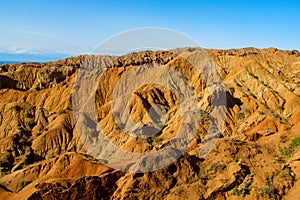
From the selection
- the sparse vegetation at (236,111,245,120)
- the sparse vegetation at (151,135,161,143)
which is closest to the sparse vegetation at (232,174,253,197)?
the sparse vegetation at (151,135,161,143)

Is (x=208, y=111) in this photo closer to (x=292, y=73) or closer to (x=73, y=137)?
(x=73, y=137)

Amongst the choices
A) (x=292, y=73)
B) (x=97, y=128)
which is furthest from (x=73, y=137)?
(x=292, y=73)

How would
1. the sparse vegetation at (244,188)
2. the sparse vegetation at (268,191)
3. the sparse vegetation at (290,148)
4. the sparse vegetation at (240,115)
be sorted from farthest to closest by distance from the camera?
the sparse vegetation at (240,115), the sparse vegetation at (290,148), the sparse vegetation at (244,188), the sparse vegetation at (268,191)

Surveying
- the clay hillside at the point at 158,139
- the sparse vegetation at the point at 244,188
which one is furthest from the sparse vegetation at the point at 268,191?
the sparse vegetation at the point at 244,188

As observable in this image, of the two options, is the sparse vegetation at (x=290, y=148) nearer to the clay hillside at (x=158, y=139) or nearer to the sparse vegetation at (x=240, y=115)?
the clay hillside at (x=158, y=139)

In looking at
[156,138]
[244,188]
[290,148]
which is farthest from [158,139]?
[244,188]

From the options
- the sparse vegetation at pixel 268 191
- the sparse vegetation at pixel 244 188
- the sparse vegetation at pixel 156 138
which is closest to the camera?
the sparse vegetation at pixel 268 191

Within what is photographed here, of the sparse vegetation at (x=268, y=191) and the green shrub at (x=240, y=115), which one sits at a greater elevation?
the sparse vegetation at (x=268, y=191)

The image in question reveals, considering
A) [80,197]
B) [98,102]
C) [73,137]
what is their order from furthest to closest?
[98,102] < [73,137] < [80,197]
